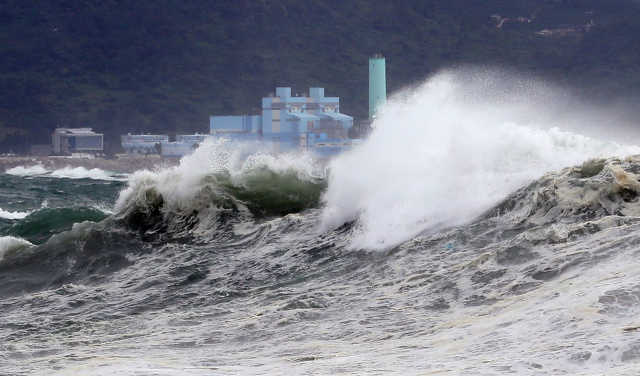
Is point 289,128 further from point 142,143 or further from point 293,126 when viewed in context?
point 142,143

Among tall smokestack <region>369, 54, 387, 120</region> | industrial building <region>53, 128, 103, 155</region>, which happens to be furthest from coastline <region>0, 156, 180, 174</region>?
tall smokestack <region>369, 54, 387, 120</region>

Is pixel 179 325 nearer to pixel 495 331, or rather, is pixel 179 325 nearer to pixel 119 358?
pixel 119 358

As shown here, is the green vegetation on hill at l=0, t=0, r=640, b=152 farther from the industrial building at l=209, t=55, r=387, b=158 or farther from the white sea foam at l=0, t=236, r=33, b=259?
the white sea foam at l=0, t=236, r=33, b=259

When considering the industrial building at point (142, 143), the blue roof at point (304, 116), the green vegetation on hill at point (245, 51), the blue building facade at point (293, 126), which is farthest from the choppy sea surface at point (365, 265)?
the green vegetation on hill at point (245, 51)

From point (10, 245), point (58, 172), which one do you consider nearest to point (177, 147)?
point (58, 172)

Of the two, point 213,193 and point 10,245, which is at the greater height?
point 213,193

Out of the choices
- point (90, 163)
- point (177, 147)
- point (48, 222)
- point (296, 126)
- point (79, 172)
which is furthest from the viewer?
point (177, 147)

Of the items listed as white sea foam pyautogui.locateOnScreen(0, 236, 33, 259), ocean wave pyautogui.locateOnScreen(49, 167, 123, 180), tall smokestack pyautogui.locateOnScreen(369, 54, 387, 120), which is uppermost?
tall smokestack pyautogui.locateOnScreen(369, 54, 387, 120)
